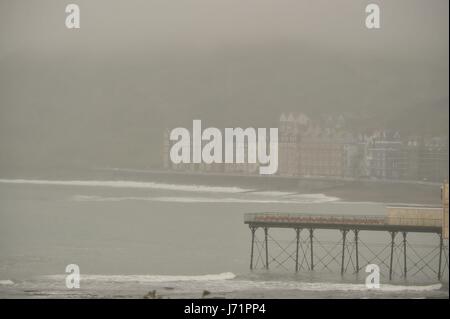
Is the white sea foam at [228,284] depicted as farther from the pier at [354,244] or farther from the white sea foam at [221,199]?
the white sea foam at [221,199]

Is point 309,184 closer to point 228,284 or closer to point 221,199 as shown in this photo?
point 221,199

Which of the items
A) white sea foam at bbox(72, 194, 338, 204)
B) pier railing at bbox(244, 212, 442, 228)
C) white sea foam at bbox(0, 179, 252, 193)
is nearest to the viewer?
pier railing at bbox(244, 212, 442, 228)

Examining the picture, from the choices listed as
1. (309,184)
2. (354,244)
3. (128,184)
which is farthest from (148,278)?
(354,244)

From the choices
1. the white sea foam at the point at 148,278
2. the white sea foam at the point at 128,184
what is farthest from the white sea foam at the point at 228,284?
the white sea foam at the point at 128,184

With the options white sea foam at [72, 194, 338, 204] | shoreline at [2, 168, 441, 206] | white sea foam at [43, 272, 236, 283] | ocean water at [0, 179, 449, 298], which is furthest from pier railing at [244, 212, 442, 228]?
white sea foam at [72, 194, 338, 204]

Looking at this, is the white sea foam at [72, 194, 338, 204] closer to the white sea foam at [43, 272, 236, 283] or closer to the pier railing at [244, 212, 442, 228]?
the pier railing at [244, 212, 442, 228]

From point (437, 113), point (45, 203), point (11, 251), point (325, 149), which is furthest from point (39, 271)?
point (437, 113)
